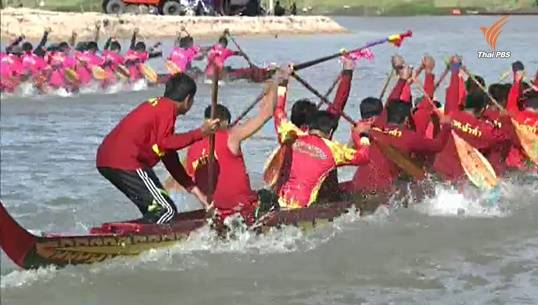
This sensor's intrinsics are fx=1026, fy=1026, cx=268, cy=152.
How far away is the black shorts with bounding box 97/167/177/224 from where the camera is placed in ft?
23.6

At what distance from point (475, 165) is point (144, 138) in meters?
4.22

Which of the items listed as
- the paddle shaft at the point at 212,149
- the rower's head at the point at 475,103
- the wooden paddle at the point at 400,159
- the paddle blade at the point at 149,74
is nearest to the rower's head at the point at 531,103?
the rower's head at the point at 475,103

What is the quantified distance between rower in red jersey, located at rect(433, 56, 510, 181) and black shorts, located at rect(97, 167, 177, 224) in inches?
143

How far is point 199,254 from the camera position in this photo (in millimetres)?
7609

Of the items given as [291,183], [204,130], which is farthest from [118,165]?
[291,183]

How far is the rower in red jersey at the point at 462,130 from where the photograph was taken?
33.2 ft

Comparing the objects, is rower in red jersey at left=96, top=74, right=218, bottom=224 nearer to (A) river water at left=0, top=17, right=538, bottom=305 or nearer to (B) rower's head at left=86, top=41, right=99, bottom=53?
(A) river water at left=0, top=17, right=538, bottom=305

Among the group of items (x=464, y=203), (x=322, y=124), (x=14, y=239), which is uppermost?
(x=322, y=124)

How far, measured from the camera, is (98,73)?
849 inches

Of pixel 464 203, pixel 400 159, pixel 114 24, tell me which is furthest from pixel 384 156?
pixel 114 24

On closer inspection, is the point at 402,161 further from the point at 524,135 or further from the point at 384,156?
the point at 524,135

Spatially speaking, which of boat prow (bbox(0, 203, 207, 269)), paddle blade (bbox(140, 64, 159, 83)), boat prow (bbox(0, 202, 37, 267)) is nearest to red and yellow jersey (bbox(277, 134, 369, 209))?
boat prow (bbox(0, 203, 207, 269))

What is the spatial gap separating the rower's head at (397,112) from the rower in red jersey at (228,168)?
5.45 feet

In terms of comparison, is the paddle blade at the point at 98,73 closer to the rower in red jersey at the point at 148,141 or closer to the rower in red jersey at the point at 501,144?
the rower in red jersey at the point at 501,144
